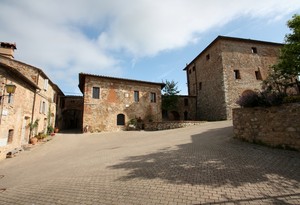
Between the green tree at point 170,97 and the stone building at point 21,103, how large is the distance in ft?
44.8

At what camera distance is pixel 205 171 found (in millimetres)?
4719

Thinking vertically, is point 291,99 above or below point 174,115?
below

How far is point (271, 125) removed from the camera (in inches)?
271

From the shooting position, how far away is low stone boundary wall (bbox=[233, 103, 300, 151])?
19.8ft

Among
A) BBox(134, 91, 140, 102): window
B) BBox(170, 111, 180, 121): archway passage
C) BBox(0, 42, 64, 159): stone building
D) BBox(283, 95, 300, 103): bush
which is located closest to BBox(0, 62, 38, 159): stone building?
BBox(0, 42, 64, 159): stone building

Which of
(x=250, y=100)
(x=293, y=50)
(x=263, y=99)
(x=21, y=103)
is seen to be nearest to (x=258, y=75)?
(x=293, y=50)

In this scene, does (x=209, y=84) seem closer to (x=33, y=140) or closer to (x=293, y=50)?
(x=293, y=50)

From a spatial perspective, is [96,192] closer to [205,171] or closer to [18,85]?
[205,171]

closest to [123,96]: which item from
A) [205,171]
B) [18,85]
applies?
[18,85]

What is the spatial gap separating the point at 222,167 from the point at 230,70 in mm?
17242

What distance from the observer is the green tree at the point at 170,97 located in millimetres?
22067

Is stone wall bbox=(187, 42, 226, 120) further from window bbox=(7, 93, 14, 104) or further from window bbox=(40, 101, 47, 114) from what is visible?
window bbox=(7, 93, 14, 104)

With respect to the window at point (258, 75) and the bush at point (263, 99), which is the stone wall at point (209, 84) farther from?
the bush at point (263, 99)

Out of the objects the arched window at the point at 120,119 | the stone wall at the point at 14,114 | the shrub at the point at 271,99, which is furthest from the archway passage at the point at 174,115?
the stone wall at the point at 14,114
